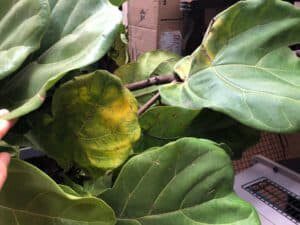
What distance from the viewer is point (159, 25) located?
1428 millimetres

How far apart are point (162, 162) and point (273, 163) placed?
1.87 feet

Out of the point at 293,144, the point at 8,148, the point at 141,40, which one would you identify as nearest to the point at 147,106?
the point at 8,148

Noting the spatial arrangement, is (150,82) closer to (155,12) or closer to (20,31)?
(20,31)

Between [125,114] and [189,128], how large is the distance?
3.4 inches

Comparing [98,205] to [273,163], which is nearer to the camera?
[98,205]

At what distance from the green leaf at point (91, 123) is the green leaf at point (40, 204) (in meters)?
0.06

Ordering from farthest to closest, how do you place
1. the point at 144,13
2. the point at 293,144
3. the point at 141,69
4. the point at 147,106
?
1. the point at 144,13
2. the point at 293,144
3. the point at 141,69
4. the point at 147,106

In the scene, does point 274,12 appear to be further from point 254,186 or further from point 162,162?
point 254,186

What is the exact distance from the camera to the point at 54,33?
1.24ft

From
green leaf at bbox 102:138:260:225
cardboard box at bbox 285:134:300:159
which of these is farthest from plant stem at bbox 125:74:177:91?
cardboard box at bbox 285:134:300:159

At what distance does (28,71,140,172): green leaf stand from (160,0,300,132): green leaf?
77mm

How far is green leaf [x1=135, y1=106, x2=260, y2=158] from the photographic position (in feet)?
1.29

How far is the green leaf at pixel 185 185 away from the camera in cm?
34

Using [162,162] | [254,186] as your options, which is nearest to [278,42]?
[162,162]
